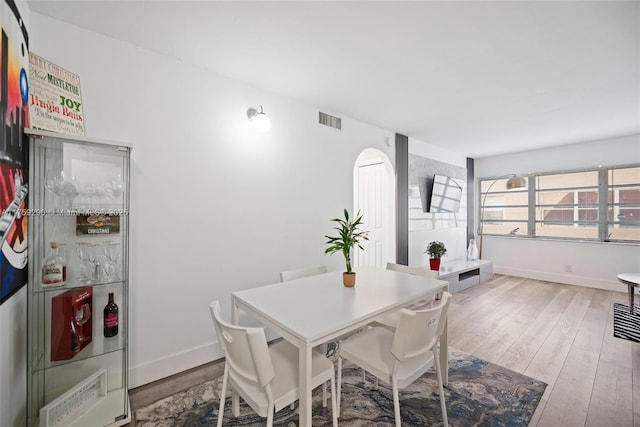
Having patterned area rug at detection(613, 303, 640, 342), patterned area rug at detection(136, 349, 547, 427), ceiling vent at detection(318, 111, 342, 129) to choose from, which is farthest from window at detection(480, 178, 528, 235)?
patterned area rug at detection(136, 349, 547, 427)

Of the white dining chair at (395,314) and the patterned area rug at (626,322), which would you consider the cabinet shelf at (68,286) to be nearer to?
the white dining chair at (395,314)

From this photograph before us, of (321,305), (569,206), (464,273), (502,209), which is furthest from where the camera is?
(502,209)

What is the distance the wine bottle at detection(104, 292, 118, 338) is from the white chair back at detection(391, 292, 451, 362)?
5.94 ft

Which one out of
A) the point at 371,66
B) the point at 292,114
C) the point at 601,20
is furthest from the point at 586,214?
the point at 292,114

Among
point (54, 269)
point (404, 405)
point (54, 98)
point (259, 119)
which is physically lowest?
point (404, 405)

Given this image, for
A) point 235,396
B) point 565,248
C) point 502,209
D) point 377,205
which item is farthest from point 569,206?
point 235,396

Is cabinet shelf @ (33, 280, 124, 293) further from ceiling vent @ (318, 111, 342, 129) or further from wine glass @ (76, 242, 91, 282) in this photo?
ceiling vent @ (318, 111, 342, 129)

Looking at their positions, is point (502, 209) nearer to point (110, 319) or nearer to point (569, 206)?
point (569, 206)

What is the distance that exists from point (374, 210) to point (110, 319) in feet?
11.8

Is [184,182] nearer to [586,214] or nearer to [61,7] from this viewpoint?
[61,7]

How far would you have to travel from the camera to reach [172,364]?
214cm

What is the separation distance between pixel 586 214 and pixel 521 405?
4.84m

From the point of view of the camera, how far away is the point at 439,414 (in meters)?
1.72

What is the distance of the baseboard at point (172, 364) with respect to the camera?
199 cm
